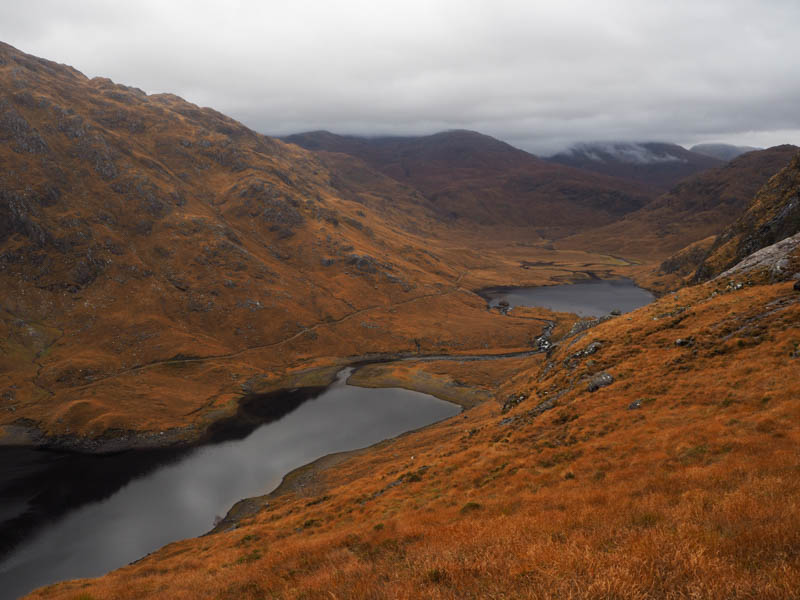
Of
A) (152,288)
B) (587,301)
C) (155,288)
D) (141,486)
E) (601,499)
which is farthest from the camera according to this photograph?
(587,301)

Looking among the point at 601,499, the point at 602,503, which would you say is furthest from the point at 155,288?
the point at 602,503

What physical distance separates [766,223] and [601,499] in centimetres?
8659

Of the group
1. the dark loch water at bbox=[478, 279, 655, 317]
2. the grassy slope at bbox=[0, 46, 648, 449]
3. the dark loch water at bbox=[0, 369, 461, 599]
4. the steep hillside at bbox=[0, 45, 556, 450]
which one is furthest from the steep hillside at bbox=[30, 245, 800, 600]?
the dark loch water at bbox=[478, 279, 655, 317]

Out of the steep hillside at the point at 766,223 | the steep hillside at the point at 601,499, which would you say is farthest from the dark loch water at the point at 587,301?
the steep hillside at the point at 601,499

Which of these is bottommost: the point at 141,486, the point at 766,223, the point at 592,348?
the point at 141,486

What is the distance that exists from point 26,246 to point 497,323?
A: 14579 cm

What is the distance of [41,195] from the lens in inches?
4966

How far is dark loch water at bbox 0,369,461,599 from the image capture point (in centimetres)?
4566

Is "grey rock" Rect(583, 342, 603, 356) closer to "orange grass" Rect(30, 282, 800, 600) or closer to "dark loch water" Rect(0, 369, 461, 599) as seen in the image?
"orange grass" Rect(30, 282, 800, 600)

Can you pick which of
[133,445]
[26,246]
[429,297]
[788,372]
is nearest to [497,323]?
[429,297]

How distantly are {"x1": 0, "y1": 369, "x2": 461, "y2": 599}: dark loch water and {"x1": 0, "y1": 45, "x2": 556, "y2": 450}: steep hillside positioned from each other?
27.1 feet

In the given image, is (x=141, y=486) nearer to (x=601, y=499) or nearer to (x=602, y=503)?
(x=601, y=499)

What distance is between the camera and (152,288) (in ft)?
396

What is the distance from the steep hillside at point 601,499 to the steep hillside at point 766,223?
125 ft
